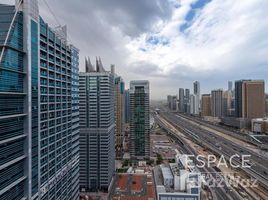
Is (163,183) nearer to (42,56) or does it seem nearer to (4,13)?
(42,56)

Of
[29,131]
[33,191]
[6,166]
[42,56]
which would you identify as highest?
[42,56]

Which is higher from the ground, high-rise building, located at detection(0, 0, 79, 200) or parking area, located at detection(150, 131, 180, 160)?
high-rise building, located at detection(0, 0, 79, 200)

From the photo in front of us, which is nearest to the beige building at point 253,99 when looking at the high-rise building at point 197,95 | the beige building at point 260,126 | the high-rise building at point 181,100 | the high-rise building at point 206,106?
the beige building at point 260,126

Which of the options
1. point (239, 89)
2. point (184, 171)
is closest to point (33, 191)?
point (184, 171)

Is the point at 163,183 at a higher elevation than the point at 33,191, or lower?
lower

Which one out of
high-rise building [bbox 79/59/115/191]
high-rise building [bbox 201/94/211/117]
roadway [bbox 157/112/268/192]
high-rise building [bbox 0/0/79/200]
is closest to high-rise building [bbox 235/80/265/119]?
roadway [bbox 157/112/268/192]

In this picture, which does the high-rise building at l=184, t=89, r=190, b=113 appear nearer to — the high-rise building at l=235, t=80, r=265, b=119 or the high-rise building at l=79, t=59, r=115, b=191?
the high-rise building at l=235, t=80, r=265, b=119

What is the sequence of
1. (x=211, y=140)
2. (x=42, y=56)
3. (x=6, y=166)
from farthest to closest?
(x=211, y=140) < (x=42, y=56) < (x=6, y=166)
